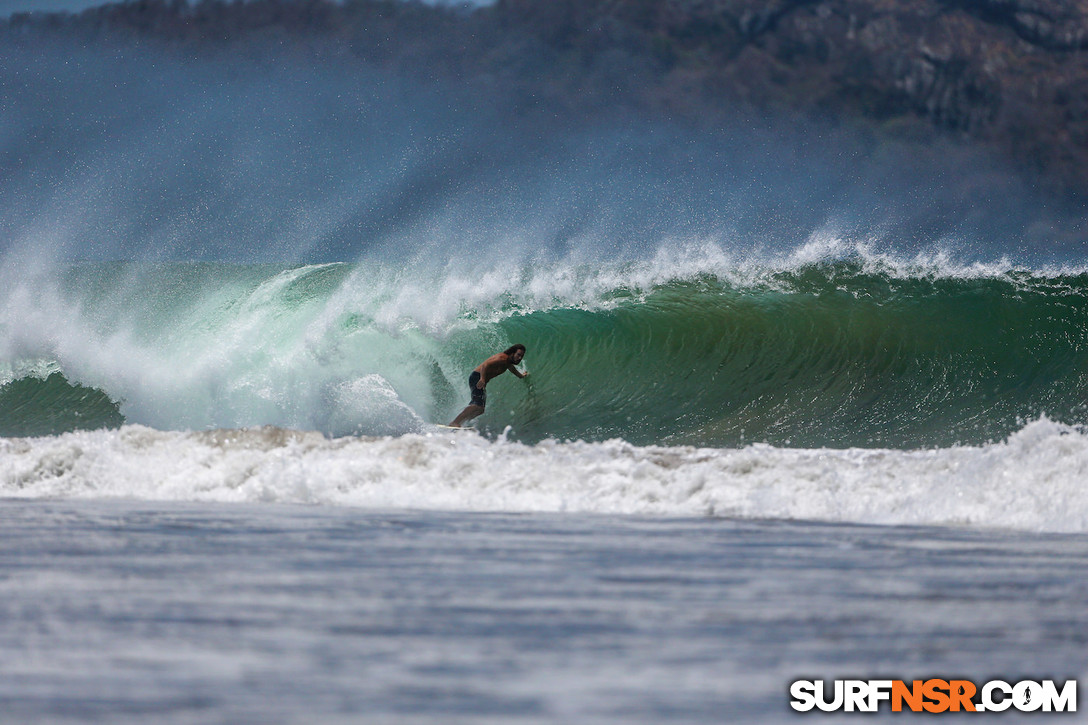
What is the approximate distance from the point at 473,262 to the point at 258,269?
11.6ft

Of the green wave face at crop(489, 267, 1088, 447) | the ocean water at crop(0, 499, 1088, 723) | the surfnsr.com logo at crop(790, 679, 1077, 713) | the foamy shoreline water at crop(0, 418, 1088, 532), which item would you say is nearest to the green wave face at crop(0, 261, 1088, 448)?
the green wave face at crop(489, 267, 1088, 447)

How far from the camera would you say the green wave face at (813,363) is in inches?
459

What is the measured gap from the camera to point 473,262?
13.8 m

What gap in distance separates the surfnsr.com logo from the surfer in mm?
8668

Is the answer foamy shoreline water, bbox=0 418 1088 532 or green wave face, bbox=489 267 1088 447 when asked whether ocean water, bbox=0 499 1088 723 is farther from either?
green wave face, bbox=489 267 1088 447

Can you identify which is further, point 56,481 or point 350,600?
point 56,481

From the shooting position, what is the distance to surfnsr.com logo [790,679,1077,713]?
8.04ft

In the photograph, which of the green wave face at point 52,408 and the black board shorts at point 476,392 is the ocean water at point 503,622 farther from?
the green wave face at point 52,408

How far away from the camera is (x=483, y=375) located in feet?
37.4

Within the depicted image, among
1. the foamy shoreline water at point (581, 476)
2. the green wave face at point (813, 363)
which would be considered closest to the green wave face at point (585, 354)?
the green wave face at point (813, 363)

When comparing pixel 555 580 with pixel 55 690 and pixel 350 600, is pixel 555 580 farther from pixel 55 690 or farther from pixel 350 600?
pixel 55 690

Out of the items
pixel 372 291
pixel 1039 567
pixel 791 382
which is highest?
pixel 372 291

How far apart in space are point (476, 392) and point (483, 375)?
0.63 ft

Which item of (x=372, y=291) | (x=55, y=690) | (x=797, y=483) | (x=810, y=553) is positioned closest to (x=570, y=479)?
(x=797, y=483)
